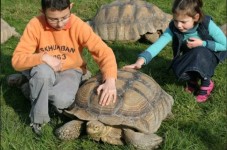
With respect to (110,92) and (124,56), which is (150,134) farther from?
(124,56)

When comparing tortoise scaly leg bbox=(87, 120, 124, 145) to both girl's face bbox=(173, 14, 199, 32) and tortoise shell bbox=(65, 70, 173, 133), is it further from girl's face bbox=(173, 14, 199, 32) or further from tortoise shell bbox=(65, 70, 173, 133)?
girl's face bbox=(173, 14, 199, 32)

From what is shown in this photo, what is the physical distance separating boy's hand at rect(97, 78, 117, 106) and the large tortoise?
3.02 metres

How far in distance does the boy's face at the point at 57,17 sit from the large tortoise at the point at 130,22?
9.28 ft

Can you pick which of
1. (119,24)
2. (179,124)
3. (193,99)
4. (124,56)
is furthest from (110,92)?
(119,24)

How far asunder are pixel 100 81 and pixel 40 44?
0.76 meters

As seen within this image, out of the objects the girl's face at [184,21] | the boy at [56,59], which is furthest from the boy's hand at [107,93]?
the girl's face at [184,21]

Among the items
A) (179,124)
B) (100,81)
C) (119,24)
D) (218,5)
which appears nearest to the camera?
(100,81)

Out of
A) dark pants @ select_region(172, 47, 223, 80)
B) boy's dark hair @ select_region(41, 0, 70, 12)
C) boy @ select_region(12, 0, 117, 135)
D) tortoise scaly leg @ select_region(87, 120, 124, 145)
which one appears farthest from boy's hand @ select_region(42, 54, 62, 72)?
dark pants @ select_region(172, 47, 223, 80)

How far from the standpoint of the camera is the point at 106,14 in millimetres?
7207

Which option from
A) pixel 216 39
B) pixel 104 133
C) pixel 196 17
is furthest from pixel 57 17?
pixel 216 39

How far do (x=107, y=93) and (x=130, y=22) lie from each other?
320 cm

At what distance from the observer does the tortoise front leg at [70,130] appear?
408 cm

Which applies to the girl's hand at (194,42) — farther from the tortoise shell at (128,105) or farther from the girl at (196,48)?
the tortoise shell at (128,105)

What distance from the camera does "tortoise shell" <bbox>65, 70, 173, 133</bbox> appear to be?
3.94m
